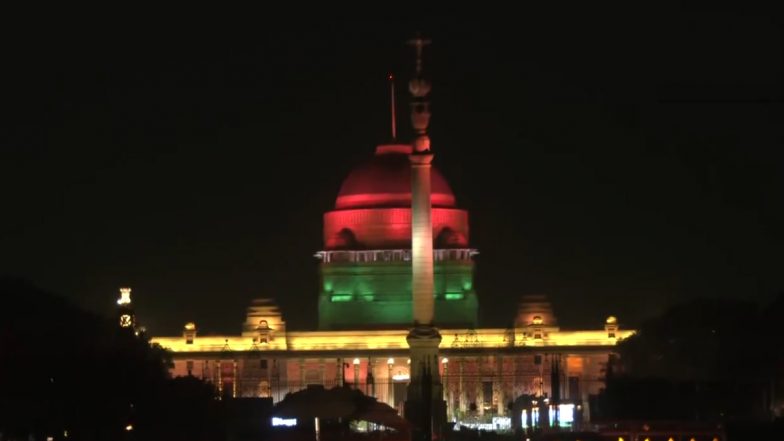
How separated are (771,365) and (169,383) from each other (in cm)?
3975

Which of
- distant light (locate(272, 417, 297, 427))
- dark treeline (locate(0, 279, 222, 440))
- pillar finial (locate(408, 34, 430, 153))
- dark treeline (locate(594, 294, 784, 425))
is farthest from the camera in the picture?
pillar finial (locate(408, 34, 430, 153))

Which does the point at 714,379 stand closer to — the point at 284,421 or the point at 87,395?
→ the point at 284,421

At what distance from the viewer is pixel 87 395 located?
136 metres

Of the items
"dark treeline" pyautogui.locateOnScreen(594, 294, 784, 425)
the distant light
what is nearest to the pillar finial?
"dark treeline" pyautogui.locateOnScreen(594, 294, 784, 425)

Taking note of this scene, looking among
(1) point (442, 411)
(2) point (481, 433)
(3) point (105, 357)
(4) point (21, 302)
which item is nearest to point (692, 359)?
(1) point (442, 411)

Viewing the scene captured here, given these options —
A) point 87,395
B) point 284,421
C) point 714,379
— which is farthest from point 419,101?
point 87,395

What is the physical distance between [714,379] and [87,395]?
54.1 meters

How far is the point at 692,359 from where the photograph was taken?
190 metres

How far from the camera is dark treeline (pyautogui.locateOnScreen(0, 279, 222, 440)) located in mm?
132875

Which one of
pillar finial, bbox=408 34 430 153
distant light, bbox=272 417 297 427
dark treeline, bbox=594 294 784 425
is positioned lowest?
distant light, bbox=272 417 297 427

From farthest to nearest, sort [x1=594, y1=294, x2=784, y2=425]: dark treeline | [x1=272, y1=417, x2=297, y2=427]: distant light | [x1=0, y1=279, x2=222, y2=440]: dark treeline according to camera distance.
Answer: [x1=594, y1=294, x2=784, y2=425]: dark treeline < [x1=272, y1=417, x2=297, y2=427]: distant light < [x1=0, y1=279, x2=222, y2=440]: dark treeline

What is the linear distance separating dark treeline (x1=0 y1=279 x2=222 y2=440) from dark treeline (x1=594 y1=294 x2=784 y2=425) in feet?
67.5

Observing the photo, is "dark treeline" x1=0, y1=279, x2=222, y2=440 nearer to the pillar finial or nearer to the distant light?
the distant light

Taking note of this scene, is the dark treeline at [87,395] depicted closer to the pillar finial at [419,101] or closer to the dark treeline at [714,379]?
the dark treeline at [714,379]
